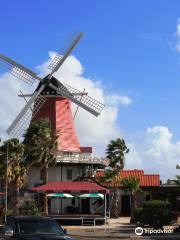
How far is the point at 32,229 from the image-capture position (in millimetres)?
14625

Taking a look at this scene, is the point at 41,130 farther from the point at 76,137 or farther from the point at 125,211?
the point at 125,211

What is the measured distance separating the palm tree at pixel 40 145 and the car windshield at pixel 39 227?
1654 inches

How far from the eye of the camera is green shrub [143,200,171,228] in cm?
3666

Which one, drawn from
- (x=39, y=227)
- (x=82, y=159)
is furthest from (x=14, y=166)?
(x=39, y=227)

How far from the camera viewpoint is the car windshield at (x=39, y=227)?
1452cm

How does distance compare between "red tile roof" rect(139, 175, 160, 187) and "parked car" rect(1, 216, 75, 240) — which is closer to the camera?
"parked car" rect(1, 216, 75, 240)

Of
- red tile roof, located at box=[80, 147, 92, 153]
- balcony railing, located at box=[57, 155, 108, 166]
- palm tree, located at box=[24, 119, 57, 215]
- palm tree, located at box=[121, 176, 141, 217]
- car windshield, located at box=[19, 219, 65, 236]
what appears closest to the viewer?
car windshield, located at box=[19, 219, 65, 236]

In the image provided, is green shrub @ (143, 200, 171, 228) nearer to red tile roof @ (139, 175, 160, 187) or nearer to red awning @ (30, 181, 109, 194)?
red awning @ (30, 181, 109, 194)

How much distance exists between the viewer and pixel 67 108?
67.8 metres

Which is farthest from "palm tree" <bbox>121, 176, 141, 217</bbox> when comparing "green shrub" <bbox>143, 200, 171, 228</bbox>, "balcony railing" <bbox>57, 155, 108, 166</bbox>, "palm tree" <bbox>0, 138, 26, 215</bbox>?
"green shrub" <bbox>143, 200, 171, 228</bbox>

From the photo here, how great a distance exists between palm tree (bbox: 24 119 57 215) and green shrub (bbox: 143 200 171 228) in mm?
21417

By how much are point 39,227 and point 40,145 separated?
1708 inches

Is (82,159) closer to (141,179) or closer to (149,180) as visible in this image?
(141,179)

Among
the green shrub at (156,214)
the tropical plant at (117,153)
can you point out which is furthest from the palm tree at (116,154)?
the green shrub at (156,214)
